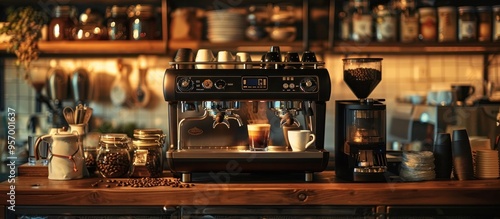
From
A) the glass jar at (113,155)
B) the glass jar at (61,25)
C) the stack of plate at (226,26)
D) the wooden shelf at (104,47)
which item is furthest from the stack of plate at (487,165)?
the glass jar at (61,25)

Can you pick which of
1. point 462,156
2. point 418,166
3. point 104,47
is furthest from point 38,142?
point 104,47

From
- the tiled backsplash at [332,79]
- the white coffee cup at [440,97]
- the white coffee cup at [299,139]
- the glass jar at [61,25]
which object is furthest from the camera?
the tiled backsplash at [332,79]

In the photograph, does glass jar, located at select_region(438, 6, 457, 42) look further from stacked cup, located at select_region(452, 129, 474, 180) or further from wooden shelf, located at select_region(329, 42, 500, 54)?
stacked cup, located at select_region(452, 129, 474, 180)

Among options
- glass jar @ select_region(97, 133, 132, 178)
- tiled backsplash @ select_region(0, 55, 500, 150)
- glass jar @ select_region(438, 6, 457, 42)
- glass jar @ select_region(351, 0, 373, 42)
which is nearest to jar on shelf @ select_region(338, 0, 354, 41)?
glass jar @ select_region(351, 0, 373, 42)

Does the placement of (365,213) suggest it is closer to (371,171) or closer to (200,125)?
(371,171)

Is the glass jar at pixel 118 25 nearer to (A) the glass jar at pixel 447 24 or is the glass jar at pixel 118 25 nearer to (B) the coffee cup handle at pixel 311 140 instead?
(A) the glass jar at pixel 447 24

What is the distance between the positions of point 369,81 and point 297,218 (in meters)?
0.59

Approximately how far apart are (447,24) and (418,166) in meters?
1.95

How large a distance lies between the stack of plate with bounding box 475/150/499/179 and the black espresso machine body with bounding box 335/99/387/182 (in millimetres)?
359

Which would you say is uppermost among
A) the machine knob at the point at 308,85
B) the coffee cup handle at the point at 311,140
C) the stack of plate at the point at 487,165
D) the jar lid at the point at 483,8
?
the jar lid at the point at 483,8

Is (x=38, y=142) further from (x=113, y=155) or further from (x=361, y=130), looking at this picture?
(x=361, y=130)

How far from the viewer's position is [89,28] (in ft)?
14.6

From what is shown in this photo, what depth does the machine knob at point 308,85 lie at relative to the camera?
263cm

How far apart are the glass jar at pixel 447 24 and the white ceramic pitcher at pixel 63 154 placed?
2.53m
